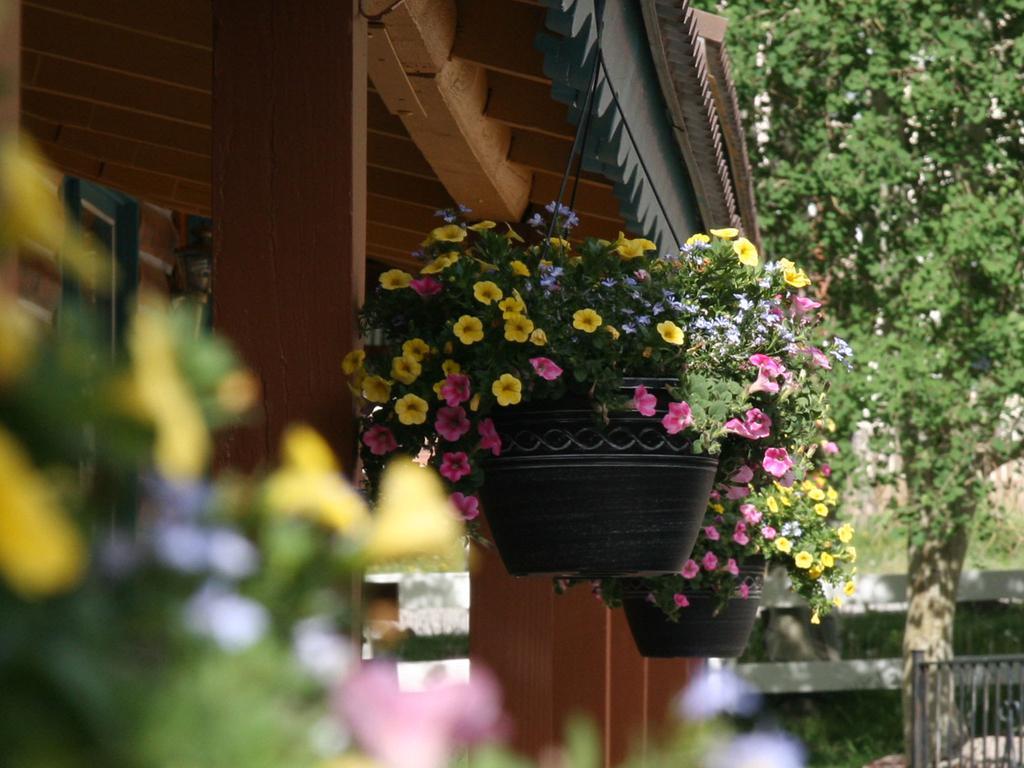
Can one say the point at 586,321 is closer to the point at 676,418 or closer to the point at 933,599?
the point at 676,418

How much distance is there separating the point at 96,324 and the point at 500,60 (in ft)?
10.6

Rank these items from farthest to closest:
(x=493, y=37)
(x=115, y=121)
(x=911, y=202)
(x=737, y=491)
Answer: (x=911, y=202) → (x=115, y=121) → (x=493, y=37) → (x=737, y=491)

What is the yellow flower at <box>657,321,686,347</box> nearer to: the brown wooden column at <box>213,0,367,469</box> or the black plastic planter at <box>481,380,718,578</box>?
the black plastic planter at <box>481,380,718,578</box>

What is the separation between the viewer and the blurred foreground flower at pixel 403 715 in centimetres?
56

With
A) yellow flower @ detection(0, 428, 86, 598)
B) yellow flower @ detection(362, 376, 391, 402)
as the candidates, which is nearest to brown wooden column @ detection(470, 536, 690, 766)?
yellow flower @ detection(362, 376, 391, 402)

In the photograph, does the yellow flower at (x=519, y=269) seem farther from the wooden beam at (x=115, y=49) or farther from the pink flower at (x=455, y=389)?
the wooden beam at (x=115, y=49)

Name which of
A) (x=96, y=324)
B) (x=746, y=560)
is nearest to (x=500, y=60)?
(x=746, y=560)

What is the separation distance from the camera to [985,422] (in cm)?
1343

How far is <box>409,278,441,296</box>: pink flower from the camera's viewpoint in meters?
2.45

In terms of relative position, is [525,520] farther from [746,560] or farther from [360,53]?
[746,560]

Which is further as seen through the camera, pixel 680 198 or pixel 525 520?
pixel 680 198

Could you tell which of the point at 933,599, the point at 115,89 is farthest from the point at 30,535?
the point at 933,599

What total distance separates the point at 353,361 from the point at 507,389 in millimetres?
222

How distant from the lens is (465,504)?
250 cm
